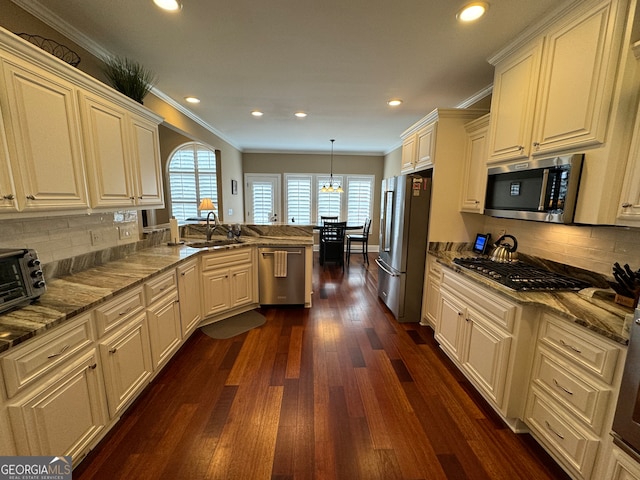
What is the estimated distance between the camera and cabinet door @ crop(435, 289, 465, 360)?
2.24 m

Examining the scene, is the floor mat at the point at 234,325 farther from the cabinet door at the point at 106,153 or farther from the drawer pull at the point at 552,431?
the drawer pull at the point at 552,431

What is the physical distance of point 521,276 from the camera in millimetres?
1887

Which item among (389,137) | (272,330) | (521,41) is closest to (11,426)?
(272,330)

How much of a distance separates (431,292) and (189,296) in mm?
2527

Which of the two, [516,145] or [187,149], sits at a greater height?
[187,149]

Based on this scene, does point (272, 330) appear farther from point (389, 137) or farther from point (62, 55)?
point (389, 137)

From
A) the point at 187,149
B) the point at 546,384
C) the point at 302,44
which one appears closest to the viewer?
the point at 546,384

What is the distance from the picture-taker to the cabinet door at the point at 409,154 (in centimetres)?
329

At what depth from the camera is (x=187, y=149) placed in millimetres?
5789

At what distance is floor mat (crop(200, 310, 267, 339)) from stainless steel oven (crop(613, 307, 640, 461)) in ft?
9.14

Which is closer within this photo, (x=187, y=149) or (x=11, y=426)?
(x=11, y=426)

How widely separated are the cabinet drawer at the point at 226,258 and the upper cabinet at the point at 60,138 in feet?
2.92

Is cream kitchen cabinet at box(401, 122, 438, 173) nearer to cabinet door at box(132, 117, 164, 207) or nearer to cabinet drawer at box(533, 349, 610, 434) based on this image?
cabinet drawer at box(533, 349, 610, 434)

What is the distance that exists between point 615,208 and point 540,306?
0.65 meters
